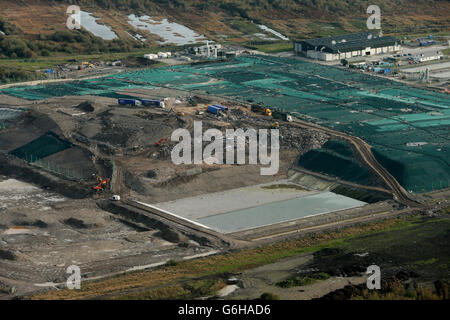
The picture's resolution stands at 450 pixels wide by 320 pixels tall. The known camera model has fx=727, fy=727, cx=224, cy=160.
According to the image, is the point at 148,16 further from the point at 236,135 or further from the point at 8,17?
the point at 236,135

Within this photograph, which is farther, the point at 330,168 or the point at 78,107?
the point at 78,107

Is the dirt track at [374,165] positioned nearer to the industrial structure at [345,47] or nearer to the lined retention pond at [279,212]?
the lined retention pond at [279,212]

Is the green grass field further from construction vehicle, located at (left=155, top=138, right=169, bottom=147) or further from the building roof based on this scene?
the building roof

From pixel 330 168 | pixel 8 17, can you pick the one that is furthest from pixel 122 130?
pixel 8 17

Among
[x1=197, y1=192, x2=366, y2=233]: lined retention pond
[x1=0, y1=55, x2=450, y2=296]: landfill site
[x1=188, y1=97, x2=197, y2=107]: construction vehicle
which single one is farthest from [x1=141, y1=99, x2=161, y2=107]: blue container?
[x1=197, y1=192, x2=366, y2=233]: lined retention pond

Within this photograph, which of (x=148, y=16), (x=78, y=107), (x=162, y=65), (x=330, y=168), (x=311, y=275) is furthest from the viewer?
(x=148, y=16)

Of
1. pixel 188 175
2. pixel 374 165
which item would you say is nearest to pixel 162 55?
pixel 188 175
